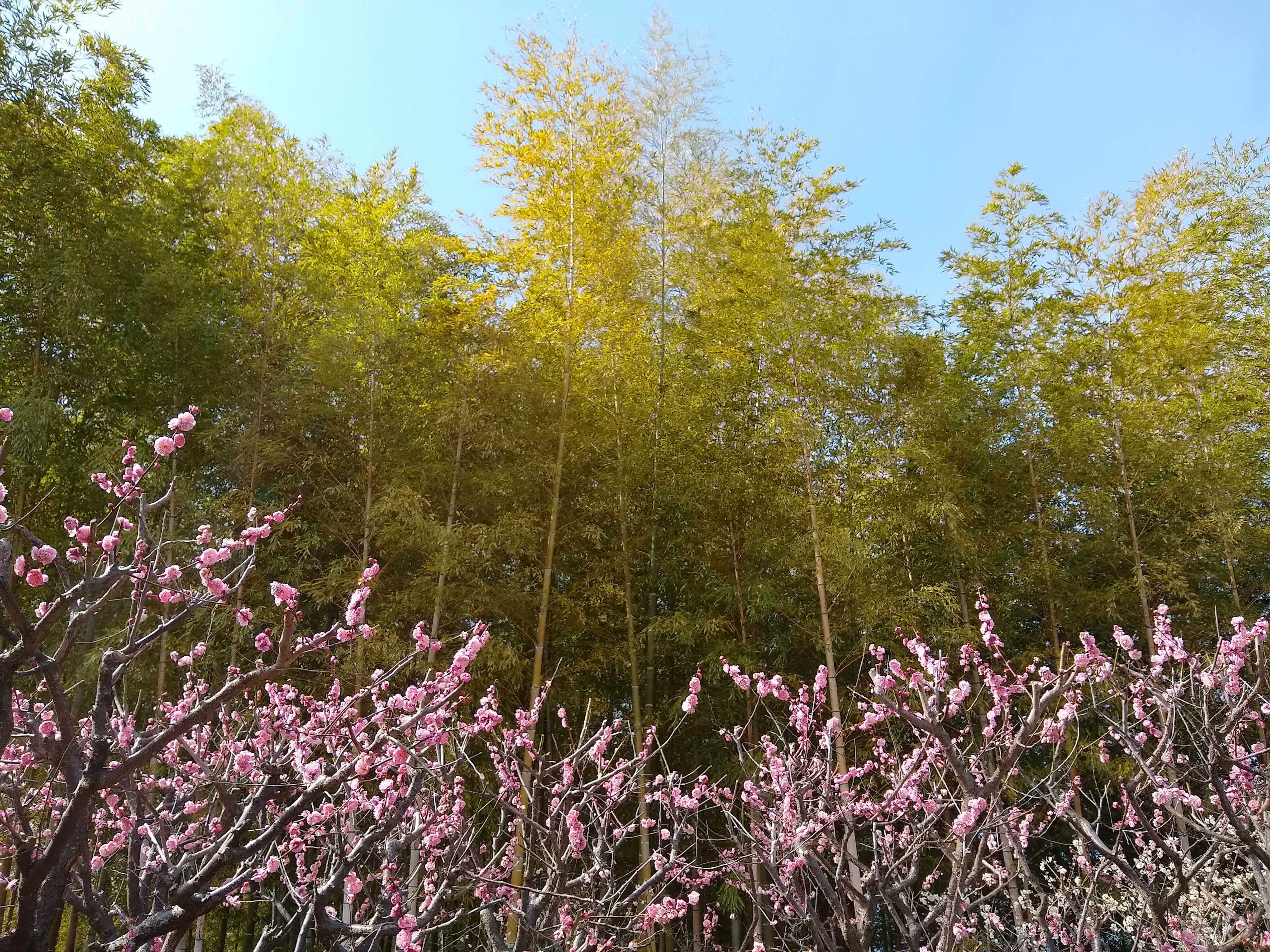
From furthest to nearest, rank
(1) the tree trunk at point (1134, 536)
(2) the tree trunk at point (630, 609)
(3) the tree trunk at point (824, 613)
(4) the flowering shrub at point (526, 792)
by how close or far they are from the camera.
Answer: (1) the tree trunk at point (1134, 536)
(2) the tree trunk at point (630, 609)
(3) the tree trunk at point (824, 613)
(4) the flowering shrub at point (526, 792)

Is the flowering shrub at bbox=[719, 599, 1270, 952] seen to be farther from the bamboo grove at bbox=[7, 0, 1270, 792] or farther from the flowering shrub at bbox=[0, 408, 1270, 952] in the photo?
the bamboo grove at bbox=[7, 0, 1270, 792]

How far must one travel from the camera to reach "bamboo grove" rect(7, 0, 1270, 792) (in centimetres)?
571

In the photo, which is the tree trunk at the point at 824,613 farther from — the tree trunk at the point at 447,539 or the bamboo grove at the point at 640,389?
the tree trunk at the point at 447,539

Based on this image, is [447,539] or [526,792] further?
[447,539]

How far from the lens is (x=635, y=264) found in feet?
22.6

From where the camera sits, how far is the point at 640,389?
682 centimetres

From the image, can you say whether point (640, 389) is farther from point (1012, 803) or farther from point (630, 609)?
point (1012, 803)

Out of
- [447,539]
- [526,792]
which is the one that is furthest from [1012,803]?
[447,539]

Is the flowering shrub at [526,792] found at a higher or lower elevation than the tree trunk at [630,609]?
lower

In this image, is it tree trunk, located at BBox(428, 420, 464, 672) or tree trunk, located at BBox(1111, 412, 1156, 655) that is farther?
tree trunk, located at BBox(1111, 412, 1156, 655)

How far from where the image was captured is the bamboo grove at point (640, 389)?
5.71m

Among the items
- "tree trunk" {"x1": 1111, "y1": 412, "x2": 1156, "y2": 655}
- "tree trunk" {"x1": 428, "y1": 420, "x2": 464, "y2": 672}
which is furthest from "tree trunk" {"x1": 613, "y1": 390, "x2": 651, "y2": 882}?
"tree trunk" {"x1": 1111, "y1": 412, "x2": 1156, "y2": 655}

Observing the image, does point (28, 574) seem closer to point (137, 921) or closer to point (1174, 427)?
point (137, 921)

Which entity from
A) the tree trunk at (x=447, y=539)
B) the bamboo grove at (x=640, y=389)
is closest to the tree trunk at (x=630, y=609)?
the bamboo grove at (x=640, y=389)
